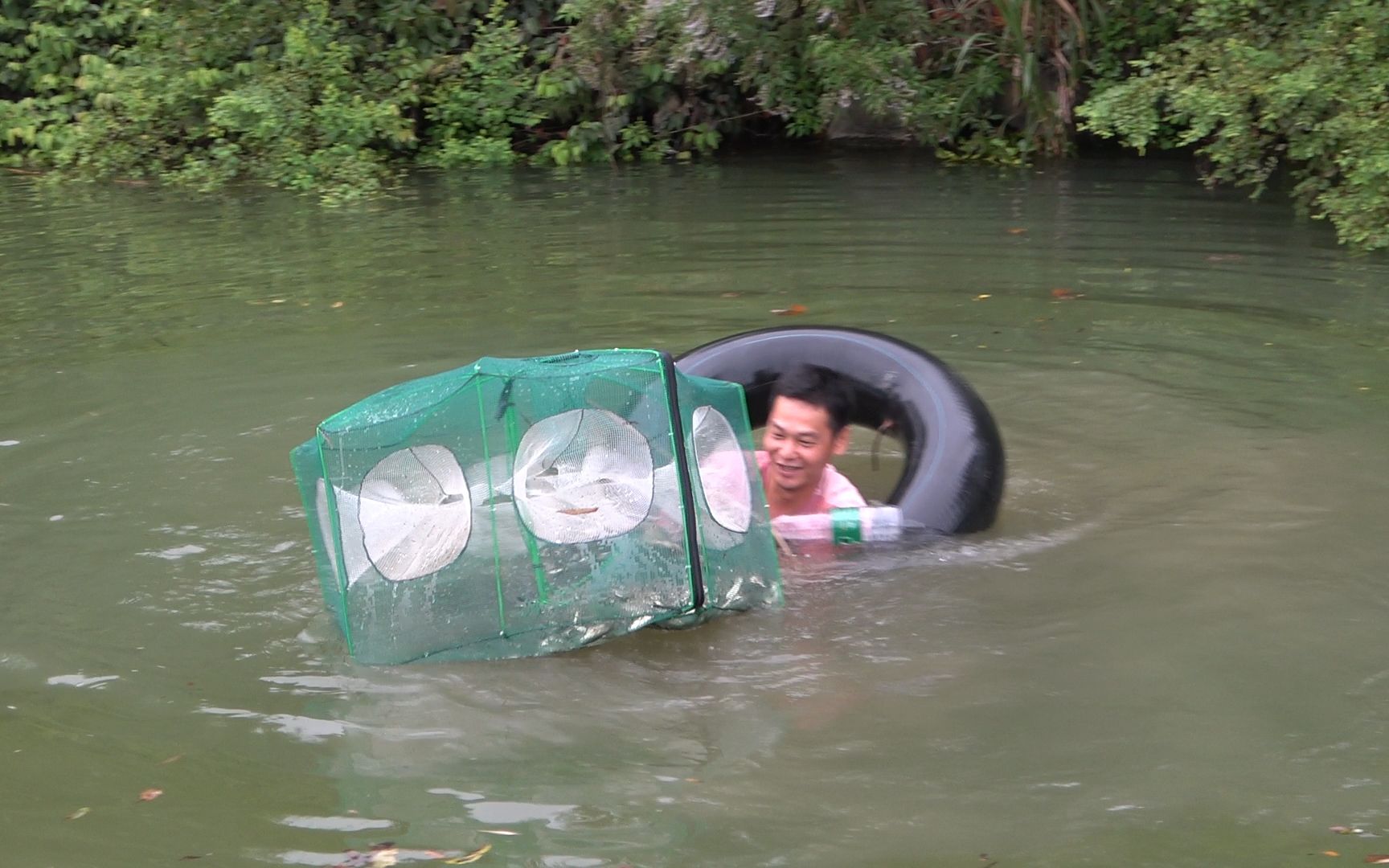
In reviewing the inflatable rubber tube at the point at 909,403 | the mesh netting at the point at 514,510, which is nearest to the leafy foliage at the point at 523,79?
the inflatable rubber tube at the point at 909,403

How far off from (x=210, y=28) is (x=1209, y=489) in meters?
11.5

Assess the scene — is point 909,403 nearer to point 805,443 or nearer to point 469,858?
point 805,443

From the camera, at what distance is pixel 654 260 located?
32.2ft

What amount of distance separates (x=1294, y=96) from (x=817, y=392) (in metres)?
5.71

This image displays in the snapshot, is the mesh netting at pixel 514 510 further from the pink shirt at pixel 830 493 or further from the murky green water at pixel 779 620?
the pink shirt at pixel 830 493

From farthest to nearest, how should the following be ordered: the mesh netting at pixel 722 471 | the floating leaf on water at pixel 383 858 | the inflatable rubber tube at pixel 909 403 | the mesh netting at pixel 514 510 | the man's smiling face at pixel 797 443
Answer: the inflatable rubber tube at pixel 909 403, the man's smiling face at pixel 797 443, the mesh netting at pixel 722 471, the mesh netting at pixel 514 510, the floating leaf on water at pixel 383 858

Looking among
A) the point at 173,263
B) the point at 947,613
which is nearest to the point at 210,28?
the point at 173,263

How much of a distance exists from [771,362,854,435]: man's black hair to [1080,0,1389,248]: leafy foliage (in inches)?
199

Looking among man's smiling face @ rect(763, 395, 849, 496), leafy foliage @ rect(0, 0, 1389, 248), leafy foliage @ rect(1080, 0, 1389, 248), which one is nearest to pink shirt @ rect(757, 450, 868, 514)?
man's smiling face @ rect(763, 395, 849, 496)

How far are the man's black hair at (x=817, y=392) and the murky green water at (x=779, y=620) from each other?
0.55m

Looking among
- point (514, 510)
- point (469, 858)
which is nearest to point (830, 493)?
point (514, 510)

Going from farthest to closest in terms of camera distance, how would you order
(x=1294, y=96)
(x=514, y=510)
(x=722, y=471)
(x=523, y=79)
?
(x=523, y=79) → (x=1294, y=96) → (x=722, y=471) → (x=514, y=510)

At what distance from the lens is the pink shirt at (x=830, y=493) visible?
527cm

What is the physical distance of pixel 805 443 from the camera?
502 centimetres
